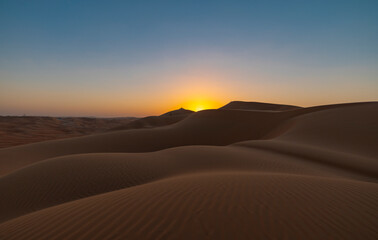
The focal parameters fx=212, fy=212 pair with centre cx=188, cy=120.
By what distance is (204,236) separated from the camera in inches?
98.3

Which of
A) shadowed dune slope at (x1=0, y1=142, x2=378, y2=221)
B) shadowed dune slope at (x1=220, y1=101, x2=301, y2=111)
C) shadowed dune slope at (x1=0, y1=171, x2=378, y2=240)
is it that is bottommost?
shadowed dune slope at (x1=0, y1=142, x2=378, y2=221)

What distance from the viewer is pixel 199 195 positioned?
3707mm

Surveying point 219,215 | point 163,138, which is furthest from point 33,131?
point 219,215

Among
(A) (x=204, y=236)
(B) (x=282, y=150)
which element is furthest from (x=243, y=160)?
(A) (x=204, y=236)

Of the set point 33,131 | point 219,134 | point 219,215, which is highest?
point 33,131

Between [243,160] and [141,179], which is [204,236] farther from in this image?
[243,160]

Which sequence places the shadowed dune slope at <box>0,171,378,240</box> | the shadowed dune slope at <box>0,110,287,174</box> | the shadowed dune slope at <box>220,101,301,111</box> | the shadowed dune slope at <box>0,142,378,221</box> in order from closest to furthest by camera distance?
the shadowed dune slope at <box>0,171,378,240</box>
the shadowed dune slope at <box>0,142,378,221</box>
the shadowed dune slope at <box>0,110,287,174</box>
the shadowed dune slope at <box>220,101,301,111</box>

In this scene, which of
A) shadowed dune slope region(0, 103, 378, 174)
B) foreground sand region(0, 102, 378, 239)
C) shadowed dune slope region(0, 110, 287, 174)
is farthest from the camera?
shadowed dune slope region(0, 110, 287, 174)

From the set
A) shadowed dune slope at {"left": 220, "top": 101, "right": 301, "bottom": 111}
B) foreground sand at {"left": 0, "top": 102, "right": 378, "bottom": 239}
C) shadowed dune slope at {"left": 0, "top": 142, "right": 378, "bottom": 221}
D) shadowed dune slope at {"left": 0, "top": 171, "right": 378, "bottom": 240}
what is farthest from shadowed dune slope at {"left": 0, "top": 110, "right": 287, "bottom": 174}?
shadowed dune slope at {"left": 220, "top": 101, "right": 301, "bottom": 111}

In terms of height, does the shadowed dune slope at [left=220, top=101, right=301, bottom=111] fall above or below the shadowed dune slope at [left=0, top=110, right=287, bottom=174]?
above

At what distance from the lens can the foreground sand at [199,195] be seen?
2.73 metres

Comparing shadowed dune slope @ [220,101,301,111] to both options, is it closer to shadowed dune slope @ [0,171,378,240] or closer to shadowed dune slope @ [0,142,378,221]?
shadowed dune slope @ [0,142,378,221]

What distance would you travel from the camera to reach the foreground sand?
2727 mm

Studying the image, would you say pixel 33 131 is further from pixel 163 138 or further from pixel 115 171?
pixel 115 171
